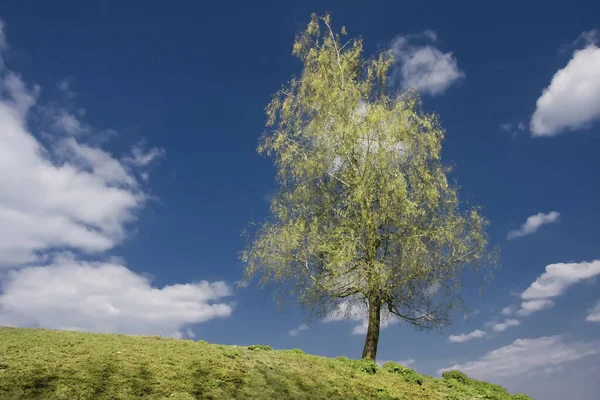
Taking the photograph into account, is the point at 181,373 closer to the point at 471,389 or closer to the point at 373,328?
the point at 373,328

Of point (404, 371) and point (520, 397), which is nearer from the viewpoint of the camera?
point (404, 371)

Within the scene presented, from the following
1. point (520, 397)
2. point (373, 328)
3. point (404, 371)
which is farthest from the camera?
point (373, 328)

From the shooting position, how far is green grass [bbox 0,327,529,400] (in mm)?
12133

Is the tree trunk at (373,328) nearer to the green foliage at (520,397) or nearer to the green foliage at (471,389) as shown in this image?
the green foliage at (471,389)

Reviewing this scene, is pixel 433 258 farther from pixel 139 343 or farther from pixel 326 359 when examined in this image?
pixel 139 343

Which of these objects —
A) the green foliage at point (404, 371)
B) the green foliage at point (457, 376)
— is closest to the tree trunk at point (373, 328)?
the green foliage at point (404, 371)

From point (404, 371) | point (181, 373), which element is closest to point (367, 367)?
point (404, 371)

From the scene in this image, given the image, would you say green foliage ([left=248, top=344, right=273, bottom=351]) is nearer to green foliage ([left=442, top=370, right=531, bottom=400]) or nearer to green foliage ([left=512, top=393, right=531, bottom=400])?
green foliage ([left=442, top=370, right=531, bottom=400])

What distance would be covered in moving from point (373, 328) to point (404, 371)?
Result: 3.17 meters

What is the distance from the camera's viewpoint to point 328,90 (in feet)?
80.6

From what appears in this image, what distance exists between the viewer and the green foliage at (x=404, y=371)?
18.1 meters

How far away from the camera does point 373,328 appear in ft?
71.0

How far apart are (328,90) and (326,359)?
12206mm

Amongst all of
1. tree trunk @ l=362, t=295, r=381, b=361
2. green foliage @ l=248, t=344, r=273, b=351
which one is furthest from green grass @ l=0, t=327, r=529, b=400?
tree trunk @ l=362, t=295, r=381, b=361
